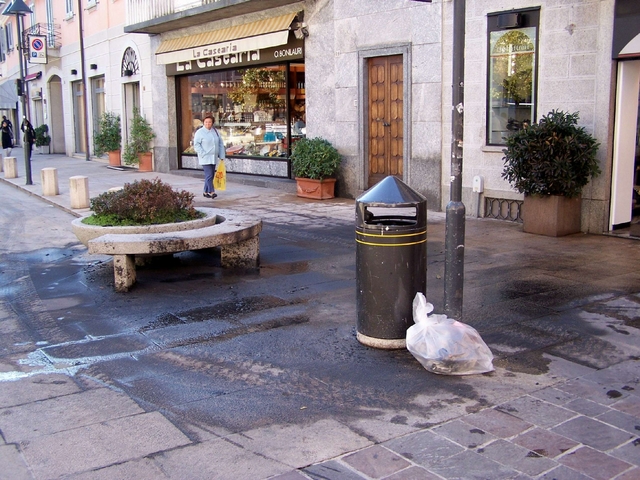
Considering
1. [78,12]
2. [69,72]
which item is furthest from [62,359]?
[69,72]

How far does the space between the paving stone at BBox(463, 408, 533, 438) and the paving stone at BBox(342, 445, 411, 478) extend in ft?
2.08

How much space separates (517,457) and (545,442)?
0.85 ft

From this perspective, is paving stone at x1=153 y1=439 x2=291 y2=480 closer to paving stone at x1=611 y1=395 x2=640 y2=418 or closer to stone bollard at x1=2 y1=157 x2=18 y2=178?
paving stone at x1=611 y1=395 x2=640 y2=418

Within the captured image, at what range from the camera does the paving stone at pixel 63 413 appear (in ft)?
13.8

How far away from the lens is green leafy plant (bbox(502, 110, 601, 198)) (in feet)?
31.5

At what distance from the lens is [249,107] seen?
1859 centimetres

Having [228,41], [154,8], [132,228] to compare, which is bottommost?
[132,228]

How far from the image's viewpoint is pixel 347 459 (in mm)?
3781

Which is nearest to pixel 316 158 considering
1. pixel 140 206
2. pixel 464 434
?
pixel 140 206

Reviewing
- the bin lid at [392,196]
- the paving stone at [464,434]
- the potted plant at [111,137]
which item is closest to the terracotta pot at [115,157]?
the potted plant at [111,137]

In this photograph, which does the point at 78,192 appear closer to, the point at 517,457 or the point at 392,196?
the point at 392,196

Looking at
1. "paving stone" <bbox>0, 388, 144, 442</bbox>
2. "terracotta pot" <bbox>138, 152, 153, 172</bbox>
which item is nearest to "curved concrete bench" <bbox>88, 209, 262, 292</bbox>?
"paving stone" <bbox>0, 388, 144, 442</bbox>

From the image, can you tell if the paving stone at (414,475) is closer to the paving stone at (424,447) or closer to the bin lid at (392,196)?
the paving stone at (424,447)

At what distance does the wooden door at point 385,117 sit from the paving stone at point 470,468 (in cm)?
1020
